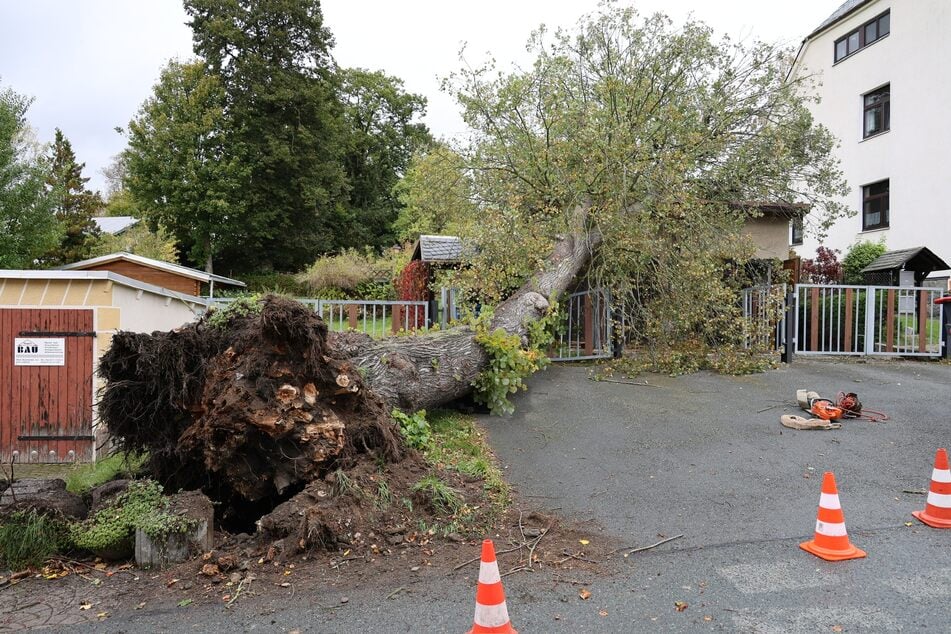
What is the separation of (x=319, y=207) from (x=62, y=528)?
1243 inches

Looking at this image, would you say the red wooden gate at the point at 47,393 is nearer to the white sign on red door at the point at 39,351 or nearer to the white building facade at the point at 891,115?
the white sign on red door at the point at 39,351

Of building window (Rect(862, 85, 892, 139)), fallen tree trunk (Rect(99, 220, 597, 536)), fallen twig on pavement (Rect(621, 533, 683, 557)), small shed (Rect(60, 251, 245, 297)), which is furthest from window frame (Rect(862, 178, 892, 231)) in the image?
fallen tree trunk (Rect(99, 220, 597, 536))

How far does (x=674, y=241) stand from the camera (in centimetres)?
1047

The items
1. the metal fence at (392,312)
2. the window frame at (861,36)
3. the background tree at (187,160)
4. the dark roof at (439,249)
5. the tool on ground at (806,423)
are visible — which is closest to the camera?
the tool on ground at (806,423)

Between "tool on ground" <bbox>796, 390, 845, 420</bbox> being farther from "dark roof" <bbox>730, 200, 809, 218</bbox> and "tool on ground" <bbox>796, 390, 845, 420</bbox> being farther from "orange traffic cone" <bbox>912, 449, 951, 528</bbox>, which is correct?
"dark roof" <bbox>730, 200, 809, 218</bbox>

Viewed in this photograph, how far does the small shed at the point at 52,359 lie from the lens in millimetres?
6750

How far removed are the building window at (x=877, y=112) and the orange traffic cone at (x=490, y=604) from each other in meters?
25.1

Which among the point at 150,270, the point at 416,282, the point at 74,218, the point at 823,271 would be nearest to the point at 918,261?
the point at 823,271

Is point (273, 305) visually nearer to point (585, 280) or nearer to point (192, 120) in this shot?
point (585, 280)

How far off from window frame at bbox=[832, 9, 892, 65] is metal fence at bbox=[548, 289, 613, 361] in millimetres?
18953

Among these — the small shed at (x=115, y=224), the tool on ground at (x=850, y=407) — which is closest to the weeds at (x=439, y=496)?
the tool on ground at (x=850, y=407)

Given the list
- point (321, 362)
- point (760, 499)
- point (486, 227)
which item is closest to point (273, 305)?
point (321, 362)

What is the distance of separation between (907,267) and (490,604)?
14645 mm

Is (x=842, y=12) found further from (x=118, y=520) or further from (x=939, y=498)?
(x=118, y=520)
